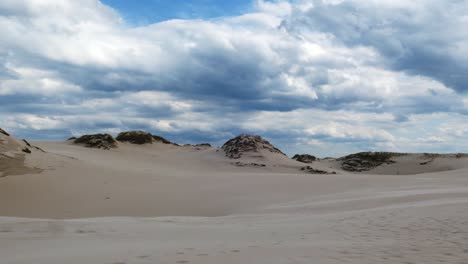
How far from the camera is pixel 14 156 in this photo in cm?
1398

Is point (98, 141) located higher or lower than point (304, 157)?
higher

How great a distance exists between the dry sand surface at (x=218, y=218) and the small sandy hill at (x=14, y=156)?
14cm

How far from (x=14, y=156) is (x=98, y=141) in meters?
13.0

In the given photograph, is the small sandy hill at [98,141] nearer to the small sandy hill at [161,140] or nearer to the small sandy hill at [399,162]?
the small sandy hill at [161,140]

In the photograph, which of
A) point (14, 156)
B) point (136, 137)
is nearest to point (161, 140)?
point (136, 137)

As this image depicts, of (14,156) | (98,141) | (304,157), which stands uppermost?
(98,141)

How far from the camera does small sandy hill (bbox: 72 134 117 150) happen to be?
2661 centimetres

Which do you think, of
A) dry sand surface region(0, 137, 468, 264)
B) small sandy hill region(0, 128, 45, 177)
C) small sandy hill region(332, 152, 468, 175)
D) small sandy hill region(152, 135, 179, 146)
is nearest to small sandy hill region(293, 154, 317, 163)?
small sandy hill region(332, 152, 468, 175)

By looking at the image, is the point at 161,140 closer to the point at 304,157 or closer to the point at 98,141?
the point at 98,141

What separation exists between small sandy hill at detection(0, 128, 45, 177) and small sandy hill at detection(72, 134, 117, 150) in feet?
36.2

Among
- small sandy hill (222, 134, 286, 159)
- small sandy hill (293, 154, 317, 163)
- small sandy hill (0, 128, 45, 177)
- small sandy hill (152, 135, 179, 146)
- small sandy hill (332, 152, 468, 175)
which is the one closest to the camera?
small sandy hill (0, 128, 45, 177)

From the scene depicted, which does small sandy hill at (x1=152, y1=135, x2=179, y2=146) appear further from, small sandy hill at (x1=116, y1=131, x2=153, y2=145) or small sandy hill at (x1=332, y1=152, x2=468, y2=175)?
small sandy hill at (x1=332, y1=152, x2=468, y2=175)

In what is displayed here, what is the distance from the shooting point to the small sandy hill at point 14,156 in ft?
43.3

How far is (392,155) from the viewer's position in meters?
38.0
